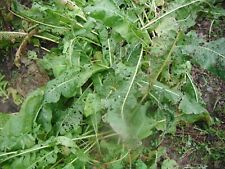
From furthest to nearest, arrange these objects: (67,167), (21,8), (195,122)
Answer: (21,8) → (195,122) → (67,167)

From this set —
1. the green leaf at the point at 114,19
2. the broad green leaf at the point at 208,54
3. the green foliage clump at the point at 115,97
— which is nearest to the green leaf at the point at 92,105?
the green foliage clump at the point at 115,97

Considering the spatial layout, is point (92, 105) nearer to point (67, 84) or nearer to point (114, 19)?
point (67, 84)

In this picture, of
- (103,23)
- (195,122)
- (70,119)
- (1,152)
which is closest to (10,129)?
(1,152)

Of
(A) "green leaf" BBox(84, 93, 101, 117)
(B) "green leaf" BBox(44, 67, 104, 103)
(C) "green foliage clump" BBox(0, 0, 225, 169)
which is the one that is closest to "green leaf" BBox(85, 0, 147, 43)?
(C) "green foliage clump" BBox(0, 0, 225, 169)

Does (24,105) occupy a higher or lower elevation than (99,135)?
higher

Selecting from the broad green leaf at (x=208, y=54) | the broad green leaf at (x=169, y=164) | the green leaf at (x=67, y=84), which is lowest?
the broad green leaf at (x=169, y=164)

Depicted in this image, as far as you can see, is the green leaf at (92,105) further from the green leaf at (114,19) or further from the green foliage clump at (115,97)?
the green leaf at (114,19)

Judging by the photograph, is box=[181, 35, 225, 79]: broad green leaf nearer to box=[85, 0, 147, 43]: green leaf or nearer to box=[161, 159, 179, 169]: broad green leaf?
box=[85, 0, 147, 43]: green leaf

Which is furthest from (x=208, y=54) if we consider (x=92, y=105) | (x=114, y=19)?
(x=92, y=105)

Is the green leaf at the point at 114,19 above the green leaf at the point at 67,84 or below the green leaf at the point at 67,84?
above

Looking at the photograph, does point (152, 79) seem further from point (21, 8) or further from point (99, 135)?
point (21, 8)

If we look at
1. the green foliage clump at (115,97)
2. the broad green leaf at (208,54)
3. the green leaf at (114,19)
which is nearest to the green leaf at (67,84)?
the green foliage clump at (115,97)
